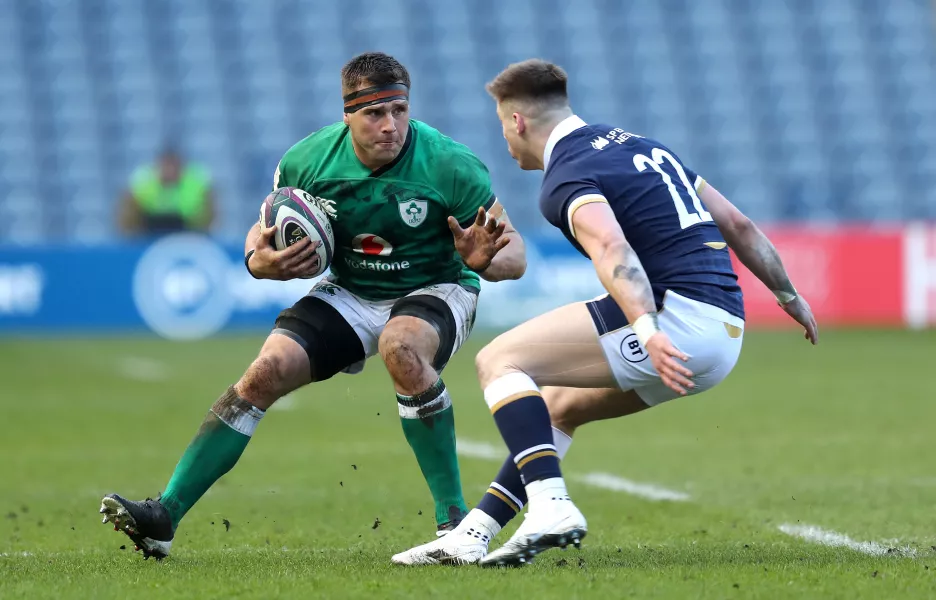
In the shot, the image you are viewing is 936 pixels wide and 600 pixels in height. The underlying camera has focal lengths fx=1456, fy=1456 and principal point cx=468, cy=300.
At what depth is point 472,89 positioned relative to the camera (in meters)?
25.2

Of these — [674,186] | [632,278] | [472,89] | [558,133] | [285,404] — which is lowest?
[285,404]

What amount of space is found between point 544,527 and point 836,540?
1556 millimetres

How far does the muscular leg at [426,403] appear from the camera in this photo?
5.71 meters

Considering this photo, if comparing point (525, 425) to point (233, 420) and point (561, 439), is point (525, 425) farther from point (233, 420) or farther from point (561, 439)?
point (233, 420)

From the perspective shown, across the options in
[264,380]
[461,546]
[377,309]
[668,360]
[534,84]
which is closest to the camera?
[668,360]

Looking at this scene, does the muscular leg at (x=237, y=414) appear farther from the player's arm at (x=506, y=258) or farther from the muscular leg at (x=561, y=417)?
the muscular leg at (x=561, y=417)

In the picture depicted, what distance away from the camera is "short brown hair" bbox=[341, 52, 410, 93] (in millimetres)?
5852

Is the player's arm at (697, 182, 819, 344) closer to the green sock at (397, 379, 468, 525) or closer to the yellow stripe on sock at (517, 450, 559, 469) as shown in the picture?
the yellow stripe on sock at (517, 450, 559, 469)

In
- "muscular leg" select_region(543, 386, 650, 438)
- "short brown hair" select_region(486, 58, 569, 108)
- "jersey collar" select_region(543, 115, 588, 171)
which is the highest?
"short brown hair" select_region(486, 58, 569, 108)

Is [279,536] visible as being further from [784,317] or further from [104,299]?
[784,317]

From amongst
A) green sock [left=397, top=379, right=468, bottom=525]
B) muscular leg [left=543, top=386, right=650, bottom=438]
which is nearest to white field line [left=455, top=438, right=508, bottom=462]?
green sock [left=397, top=379, right=468, bottom=525]

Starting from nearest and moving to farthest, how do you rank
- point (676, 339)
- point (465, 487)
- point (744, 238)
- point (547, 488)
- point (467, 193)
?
point (547, 488)
point (676, 339)
point (744, 238)
point (467, 193)
point (465, 487)

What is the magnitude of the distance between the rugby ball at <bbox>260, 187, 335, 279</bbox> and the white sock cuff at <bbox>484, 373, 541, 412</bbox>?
3.25 feet

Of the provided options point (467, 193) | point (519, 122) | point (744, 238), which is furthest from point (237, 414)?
point (744, 238)
